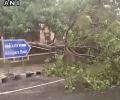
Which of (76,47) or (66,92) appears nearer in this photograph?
(66,92)

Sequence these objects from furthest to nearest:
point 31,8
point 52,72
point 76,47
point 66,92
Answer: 1. point 31,8
2. point 52,72
3. point 76,47
4. point 66,92

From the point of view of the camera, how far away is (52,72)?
11.1 metres

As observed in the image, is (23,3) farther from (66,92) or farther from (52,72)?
(66,92)

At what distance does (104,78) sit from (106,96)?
709 mm

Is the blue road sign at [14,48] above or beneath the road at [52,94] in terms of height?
above

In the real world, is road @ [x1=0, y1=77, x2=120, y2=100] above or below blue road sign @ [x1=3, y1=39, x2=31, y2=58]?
below

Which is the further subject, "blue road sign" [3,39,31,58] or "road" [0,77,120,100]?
"blue road sign" [3,39,31,58]

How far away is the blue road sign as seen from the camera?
37.0ft

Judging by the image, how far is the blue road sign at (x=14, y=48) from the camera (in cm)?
1127

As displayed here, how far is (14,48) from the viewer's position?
11.5m

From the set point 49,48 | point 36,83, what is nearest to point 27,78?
point 36,83

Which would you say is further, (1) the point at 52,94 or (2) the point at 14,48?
(2) the point at 14,48

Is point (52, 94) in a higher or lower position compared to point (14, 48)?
lower

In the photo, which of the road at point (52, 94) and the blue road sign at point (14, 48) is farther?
the blue road sign at point (14, 48)
